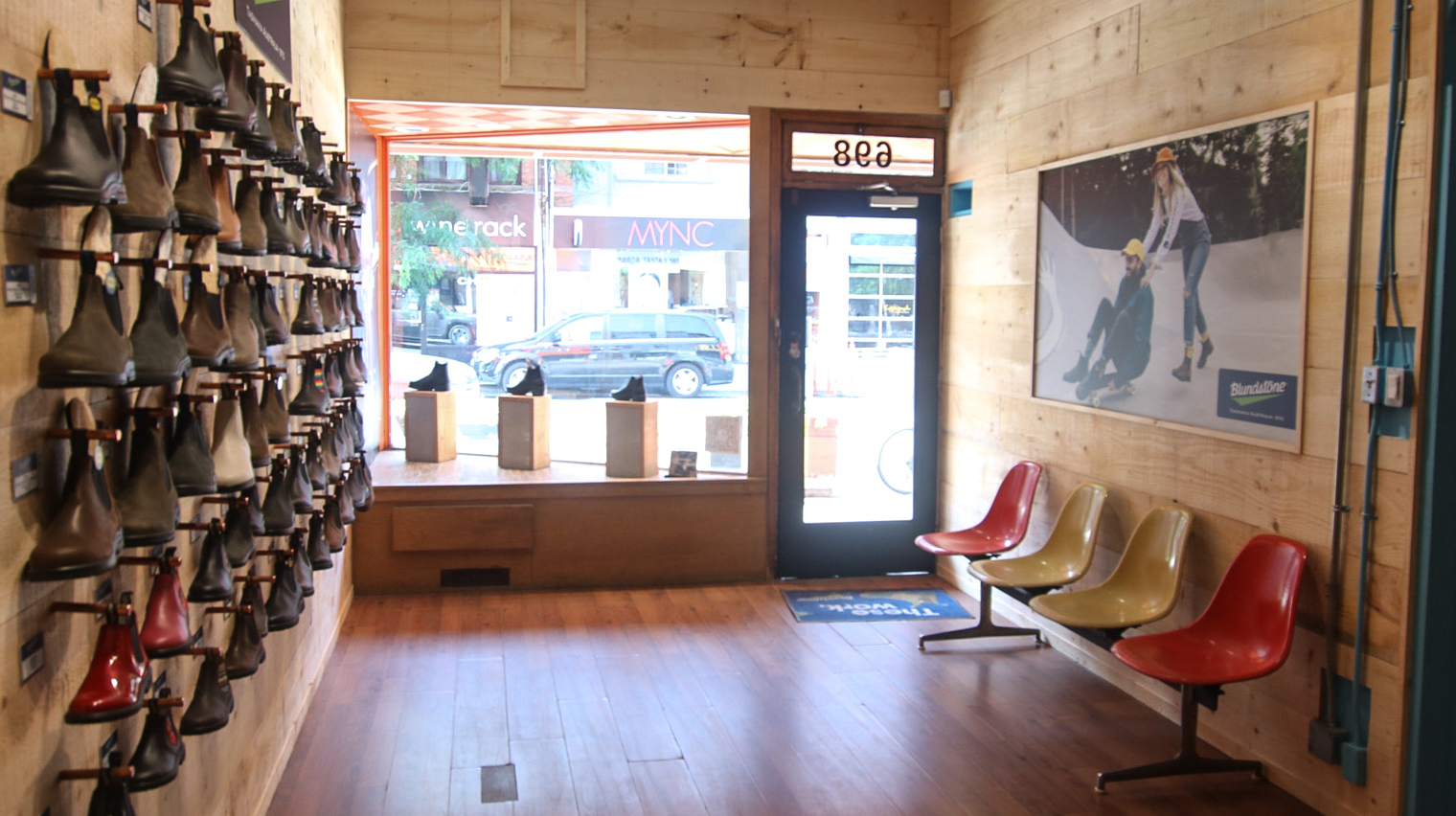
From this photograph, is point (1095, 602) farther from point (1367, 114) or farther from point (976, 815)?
point (1367, 114)

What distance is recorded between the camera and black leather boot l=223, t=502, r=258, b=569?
7.75ft

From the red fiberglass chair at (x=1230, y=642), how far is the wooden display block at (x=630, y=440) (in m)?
2.79

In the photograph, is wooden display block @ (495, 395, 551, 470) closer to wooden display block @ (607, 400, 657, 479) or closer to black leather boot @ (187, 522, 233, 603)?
wooden display block @ (607, 400, 657, 479)

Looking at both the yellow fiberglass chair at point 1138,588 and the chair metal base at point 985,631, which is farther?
the chair metal base at point 985,631

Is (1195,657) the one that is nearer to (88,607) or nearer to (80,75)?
(88,607)

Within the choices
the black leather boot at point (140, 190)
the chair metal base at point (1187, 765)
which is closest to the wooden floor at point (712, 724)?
the chair metal base at point (1187, 765)

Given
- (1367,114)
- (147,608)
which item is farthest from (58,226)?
(1367,114)

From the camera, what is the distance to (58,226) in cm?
176

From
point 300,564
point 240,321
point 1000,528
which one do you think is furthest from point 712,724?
point 240,321

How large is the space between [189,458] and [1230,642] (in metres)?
2.97

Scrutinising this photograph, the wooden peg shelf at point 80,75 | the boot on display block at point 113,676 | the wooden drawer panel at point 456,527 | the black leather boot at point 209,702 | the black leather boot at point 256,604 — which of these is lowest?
the wooden drawer panel at point 456,527

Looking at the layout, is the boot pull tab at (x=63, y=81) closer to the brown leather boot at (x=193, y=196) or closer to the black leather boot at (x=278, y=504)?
the brown leather boot at (x=193, y=196)

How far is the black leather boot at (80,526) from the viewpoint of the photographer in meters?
1.62

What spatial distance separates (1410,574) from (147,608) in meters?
2.99
